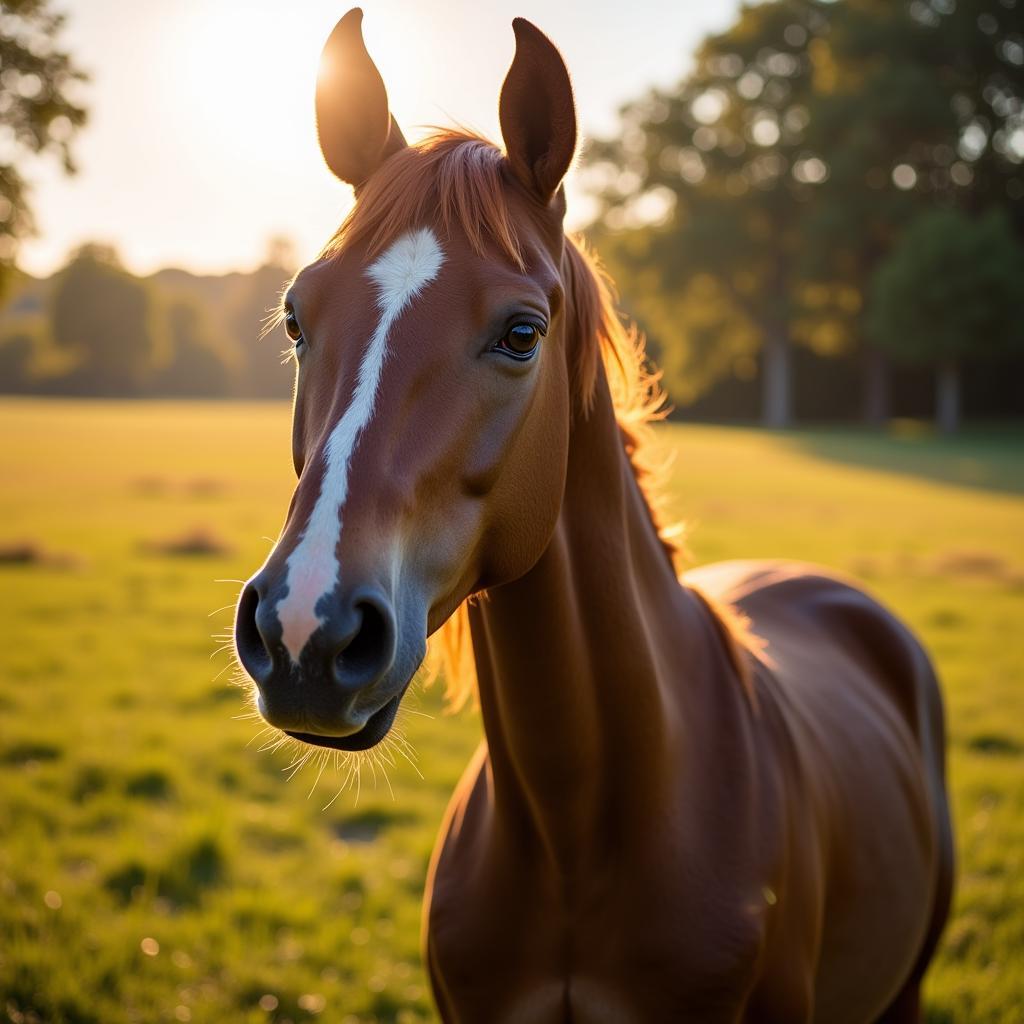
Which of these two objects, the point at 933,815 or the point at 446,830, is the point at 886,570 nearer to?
the point at 933,815

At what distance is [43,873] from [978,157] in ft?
137

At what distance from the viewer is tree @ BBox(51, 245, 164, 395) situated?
8138cm

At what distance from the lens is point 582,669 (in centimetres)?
183

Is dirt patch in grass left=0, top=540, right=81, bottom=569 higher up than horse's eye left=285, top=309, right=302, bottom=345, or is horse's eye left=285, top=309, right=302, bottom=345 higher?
horse's eye left=285, top=309, right=302, bottom=345

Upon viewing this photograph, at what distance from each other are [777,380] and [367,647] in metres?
39.7

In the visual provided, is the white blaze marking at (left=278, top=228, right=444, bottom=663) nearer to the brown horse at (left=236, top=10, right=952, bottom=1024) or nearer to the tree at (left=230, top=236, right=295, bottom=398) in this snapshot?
the brown horse at (left=236, top=10, right=952, bottom=1024)

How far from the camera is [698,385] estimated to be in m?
38.9

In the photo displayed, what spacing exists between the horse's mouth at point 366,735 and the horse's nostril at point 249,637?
149mm

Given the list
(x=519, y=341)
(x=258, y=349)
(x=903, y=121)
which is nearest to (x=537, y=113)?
(x=519, y=341)

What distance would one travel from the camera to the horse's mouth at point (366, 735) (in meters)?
1.38

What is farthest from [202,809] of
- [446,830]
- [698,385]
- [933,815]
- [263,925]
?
[698,385]

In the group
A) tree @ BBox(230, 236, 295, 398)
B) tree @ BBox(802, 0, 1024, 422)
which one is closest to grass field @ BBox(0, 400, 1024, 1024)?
tree @ BBox(802, 0, 1024, 422)

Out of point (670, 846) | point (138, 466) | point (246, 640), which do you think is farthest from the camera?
point (138, 466)

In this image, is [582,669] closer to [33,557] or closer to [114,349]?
[33,557]
